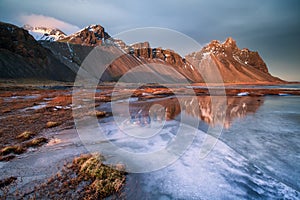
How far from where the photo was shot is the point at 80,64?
454 feet

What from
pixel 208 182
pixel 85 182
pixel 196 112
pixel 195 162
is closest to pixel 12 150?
pixel 85 182

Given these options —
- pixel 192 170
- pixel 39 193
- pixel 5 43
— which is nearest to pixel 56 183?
pixel 39 193

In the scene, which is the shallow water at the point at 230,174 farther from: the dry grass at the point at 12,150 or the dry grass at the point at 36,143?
the dry grass at the point at 36,143

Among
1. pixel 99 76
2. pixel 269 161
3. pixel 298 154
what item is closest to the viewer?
pixel 269 161

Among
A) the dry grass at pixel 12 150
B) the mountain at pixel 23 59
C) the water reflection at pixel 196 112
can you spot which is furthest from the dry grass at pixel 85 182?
the mountain at pixel 23 59

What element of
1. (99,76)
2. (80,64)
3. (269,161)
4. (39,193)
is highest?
(80,64)

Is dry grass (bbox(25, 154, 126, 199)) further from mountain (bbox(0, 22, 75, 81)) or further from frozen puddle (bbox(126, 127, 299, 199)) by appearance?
mountain (bbox(0, 22, 75, 81))

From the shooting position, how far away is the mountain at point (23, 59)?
238ft

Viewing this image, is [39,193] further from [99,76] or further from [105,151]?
[99,76]

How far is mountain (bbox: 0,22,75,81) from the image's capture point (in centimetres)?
7269

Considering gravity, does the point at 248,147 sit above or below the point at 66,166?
above

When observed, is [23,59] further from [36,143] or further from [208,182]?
[208,182]

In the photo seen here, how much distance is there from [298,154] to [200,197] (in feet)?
20.0

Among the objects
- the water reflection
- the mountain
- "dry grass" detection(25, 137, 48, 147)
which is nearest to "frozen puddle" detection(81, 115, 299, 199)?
"dry grass" detection(25, 137, 48, 147)
